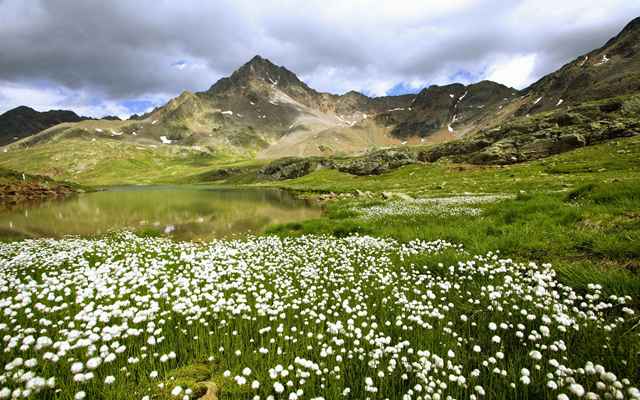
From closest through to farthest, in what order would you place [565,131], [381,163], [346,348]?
[346,348]
[565,131]
[381,163]

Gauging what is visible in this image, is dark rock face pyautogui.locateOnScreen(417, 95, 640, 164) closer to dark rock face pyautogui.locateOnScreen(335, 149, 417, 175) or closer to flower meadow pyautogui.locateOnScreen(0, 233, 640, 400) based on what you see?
dark rock face pyautogui.locateOnScreen(335, 149, 417, 175)

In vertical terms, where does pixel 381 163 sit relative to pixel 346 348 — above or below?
below

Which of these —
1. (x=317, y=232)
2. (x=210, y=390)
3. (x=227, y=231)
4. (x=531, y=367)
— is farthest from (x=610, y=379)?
(x=227, y=231)

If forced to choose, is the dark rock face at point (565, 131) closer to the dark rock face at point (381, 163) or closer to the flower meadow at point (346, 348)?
the dark rock face at point (381, 163)

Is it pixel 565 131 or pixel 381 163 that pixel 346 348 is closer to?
pixel 565 131

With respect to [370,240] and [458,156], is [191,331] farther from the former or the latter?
[458,156]

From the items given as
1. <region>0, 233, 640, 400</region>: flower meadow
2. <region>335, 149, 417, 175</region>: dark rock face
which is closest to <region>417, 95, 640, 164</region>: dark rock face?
<region>335, 149, 417, 175</region>: dark rock face

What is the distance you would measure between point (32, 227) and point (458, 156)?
14855 centimetres

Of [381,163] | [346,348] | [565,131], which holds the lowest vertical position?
[381,163]

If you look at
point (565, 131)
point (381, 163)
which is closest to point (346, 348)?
point (565, 131)

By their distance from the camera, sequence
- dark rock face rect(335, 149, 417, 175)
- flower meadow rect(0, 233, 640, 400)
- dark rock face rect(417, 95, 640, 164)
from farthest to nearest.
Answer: dark rock face rect(335, 149, 417, 175)
dark rock face rect(417, 95, 640, 164)
flower meadow rect(0, 233, 640, 400)

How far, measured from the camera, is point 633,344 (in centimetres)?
446

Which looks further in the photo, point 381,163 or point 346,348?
point 381,163

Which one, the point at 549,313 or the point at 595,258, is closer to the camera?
the point at 549,313
